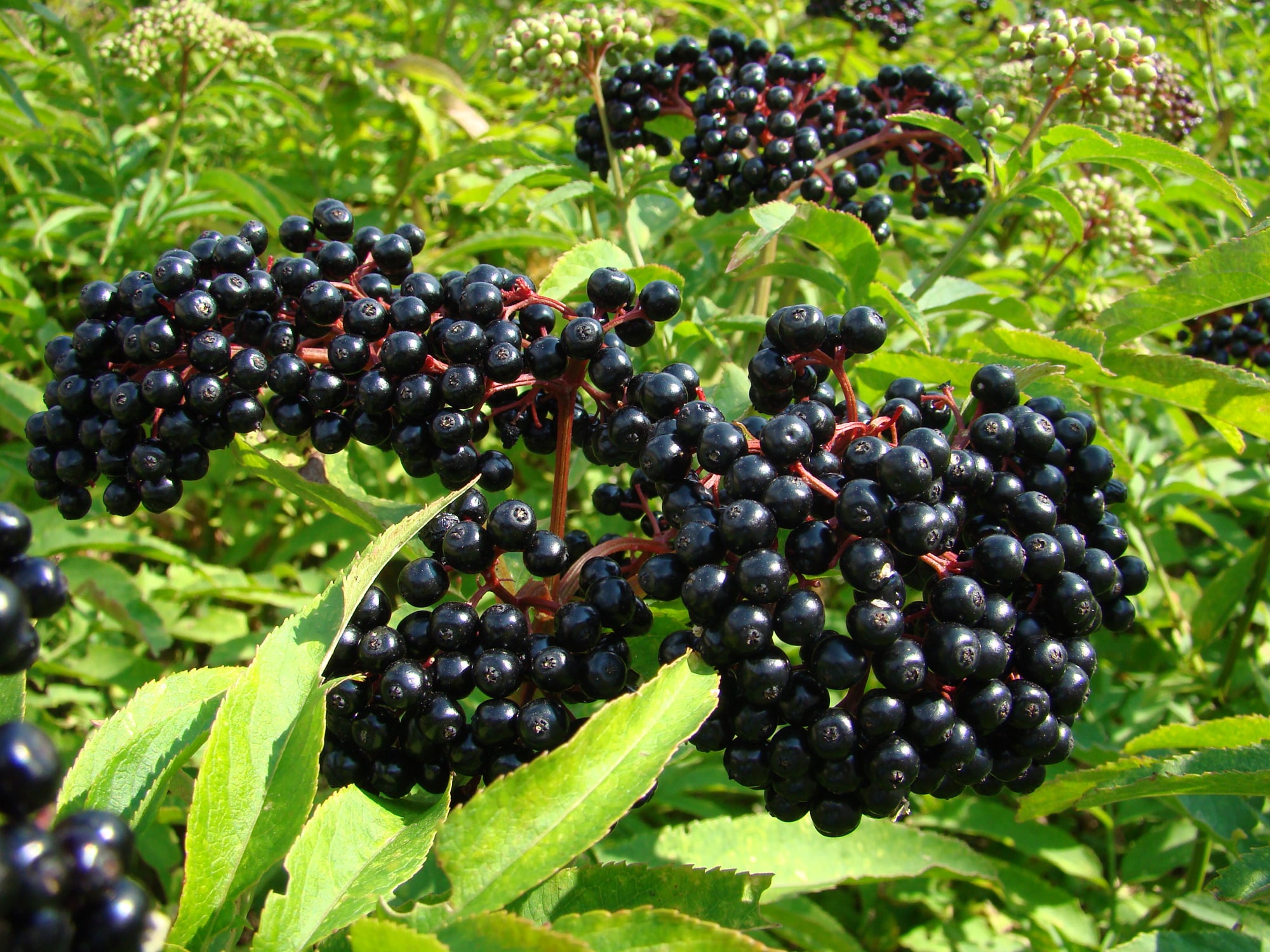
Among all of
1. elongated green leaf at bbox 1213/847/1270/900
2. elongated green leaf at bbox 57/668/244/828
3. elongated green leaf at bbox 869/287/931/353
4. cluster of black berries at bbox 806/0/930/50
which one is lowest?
elongated green leaf at bbox 1213/847/1270/900

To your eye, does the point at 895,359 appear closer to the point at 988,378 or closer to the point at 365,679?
the point at 988,378

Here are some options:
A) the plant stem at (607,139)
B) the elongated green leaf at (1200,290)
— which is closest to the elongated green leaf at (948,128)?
the elongated green leaf at (1200,290)

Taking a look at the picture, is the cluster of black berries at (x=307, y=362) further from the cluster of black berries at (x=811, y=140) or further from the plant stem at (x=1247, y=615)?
the plant stem at (x=1247, y=615)

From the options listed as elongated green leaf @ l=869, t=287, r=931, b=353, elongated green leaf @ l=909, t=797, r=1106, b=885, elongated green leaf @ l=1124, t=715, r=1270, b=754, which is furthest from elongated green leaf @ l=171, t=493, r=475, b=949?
elongated green leaf @ l=909, t=797, r=1106, b=885

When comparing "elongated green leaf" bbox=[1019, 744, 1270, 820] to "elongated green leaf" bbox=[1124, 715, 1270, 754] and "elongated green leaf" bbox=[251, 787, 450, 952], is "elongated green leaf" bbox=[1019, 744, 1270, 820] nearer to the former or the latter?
"elongated green leaf" bbox=[1124, 715, 1270, 754]

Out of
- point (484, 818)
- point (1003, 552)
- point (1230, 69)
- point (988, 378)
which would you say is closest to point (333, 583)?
point (484, 818)

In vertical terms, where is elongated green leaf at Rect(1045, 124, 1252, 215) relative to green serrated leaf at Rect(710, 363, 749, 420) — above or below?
above
